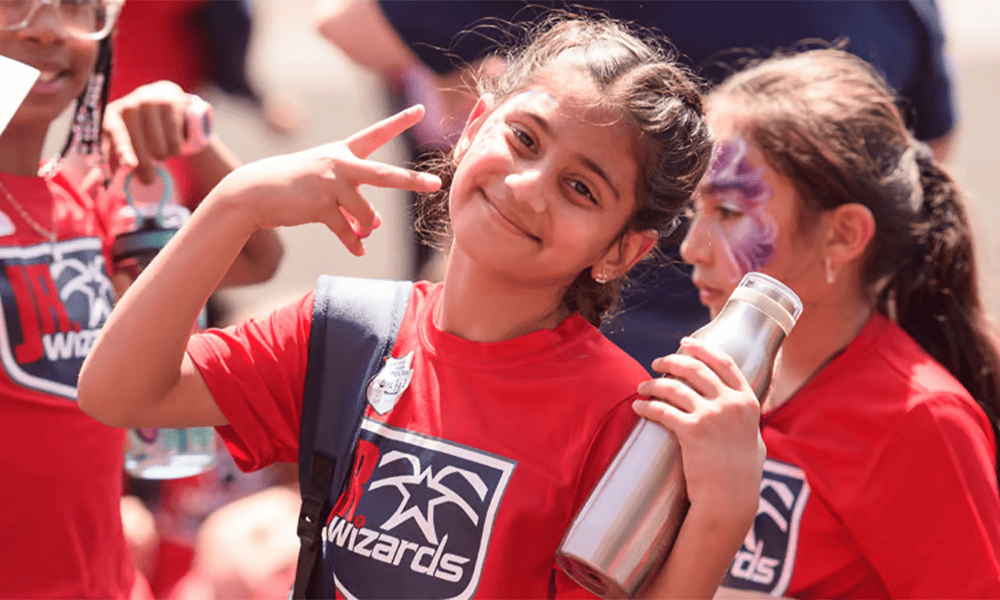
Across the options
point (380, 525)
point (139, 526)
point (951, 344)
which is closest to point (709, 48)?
point (951, 344)

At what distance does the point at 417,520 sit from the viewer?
4.25 feet

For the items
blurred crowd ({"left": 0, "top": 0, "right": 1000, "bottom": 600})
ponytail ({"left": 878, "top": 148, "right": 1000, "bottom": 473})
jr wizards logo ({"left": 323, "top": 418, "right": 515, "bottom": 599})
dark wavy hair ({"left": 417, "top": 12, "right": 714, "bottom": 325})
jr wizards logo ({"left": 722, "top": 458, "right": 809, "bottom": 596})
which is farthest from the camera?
ponytail ({"left": 878, "top": 148, "right": 1000, "bottom": 473})

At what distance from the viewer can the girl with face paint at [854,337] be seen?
62.0 inches

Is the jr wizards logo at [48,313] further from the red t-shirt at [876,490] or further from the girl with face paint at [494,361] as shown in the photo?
the red t-shirt at [876,490]

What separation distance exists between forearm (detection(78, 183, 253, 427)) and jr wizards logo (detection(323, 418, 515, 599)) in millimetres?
296

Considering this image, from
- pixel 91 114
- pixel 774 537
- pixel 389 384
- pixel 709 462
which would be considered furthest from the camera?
pixel 91 114

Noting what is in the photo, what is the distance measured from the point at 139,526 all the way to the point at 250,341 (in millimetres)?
1060

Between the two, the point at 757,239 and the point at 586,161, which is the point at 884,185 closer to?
the point at 757,239

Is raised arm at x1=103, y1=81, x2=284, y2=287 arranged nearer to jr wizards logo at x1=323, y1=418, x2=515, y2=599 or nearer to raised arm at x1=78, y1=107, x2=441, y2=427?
raised arm at x1=78, y1=107, x2=441, y2=427

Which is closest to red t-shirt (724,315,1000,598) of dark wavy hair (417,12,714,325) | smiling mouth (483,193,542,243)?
dark wavy hair (417,12,714,325)

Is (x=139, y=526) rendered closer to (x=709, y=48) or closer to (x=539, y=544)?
(x=539, y=544)

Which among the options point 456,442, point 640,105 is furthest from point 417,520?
point 640,105

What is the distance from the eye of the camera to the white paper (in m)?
1.42

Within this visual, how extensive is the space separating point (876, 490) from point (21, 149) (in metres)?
1.51
